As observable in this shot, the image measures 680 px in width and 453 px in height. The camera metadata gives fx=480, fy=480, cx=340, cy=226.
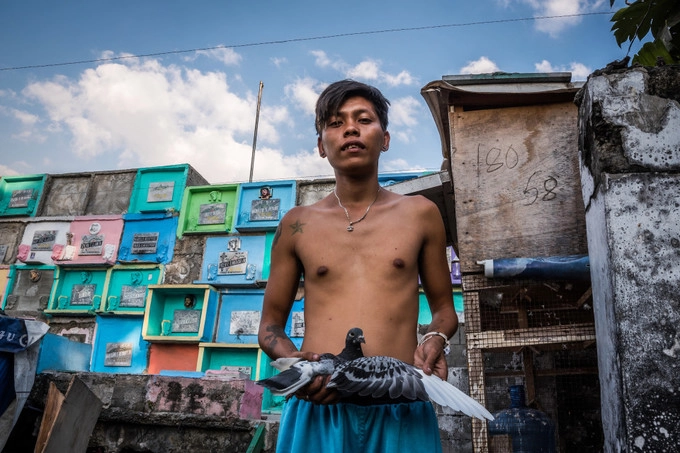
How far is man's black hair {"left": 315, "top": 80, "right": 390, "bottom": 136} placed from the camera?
2.24 m

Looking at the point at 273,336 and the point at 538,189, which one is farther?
the point at 538,189

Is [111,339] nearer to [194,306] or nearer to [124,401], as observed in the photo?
[194,306]

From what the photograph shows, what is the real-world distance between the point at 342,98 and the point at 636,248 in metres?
1.57

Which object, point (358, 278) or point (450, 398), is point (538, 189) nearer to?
point (358, 278)

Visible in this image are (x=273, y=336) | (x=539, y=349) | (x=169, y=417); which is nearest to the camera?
(x=273, y=336)

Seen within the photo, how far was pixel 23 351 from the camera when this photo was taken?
24.3ft

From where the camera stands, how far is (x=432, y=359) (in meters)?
1.75

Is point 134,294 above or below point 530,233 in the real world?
above

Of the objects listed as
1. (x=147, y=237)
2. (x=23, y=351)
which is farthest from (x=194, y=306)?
(x=23, y=351)

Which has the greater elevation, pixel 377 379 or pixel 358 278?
pixel 358 278

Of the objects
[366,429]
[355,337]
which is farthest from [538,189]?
[366,429]

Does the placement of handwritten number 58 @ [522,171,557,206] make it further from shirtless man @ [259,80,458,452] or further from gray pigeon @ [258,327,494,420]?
gray pigeon @ [258,327,494,420]

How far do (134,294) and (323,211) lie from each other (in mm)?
15864

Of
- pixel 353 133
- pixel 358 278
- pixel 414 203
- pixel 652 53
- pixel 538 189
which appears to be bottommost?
pixel 358 278
